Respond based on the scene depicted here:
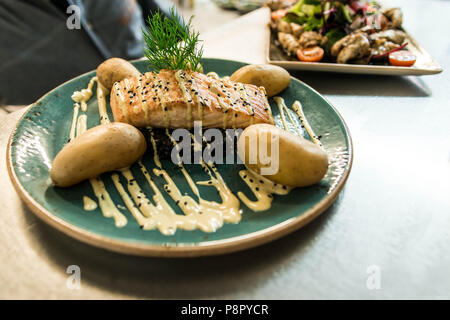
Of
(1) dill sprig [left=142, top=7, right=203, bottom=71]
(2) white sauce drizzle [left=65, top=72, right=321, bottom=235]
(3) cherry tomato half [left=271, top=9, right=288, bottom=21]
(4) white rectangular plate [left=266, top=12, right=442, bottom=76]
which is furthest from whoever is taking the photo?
(3) cherry tomato half [left=271, top=9, right=288, bottom=21]

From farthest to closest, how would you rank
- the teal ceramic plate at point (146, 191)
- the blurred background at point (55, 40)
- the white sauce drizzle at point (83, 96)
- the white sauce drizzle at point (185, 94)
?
1. the blurred background at point (55, 40)
2. the white sauce drizzle at point (83, 96)
3. the white sauce drizzle at point (185, 94)
4. the teal ceramic plate at point (146, 191)

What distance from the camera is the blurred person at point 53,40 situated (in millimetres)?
2229

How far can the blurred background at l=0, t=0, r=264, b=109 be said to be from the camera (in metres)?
2.23

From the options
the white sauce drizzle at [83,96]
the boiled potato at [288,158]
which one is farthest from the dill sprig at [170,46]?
the boiled potato at [288,158]

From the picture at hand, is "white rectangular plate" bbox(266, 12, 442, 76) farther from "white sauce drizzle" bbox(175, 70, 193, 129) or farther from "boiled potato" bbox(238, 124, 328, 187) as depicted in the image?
"boiled potato" bbox(238, 124, 328, 187)

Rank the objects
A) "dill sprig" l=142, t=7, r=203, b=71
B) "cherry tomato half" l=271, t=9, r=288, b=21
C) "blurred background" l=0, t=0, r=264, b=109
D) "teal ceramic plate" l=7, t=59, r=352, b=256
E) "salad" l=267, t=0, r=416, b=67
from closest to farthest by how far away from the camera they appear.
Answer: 1. "teal ceramic plate" l=7, t=59, r=352, b=256
2. "dill sprig" l=142, t=7, r=203, b=71
3. "salad" l=267, t=0, r=416, b=67
4. "blurred background" l=0, t=0, r=264, b=109
5. "cherry tomato half" l=271, t=9, r=288, b=21

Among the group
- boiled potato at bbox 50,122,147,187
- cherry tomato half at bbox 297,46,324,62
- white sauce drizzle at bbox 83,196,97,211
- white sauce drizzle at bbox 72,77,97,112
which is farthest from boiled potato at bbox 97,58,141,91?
cherry tomato half at bbox 297,46,324,62

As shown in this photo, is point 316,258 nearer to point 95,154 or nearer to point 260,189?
point 260,189

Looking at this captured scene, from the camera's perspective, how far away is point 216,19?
16.6ft

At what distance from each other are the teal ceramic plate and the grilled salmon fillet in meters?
0.16

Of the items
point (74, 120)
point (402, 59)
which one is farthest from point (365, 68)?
point (74, 120)

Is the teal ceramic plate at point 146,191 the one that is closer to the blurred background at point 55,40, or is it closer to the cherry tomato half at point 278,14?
the blurred background at point 55,40

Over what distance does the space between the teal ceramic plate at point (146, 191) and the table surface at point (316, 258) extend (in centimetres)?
9
